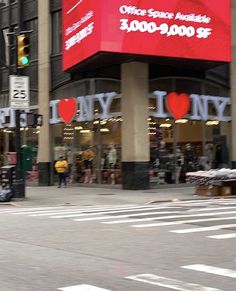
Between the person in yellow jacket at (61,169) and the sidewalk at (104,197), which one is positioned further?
the person in yellow jacket at (61,169)

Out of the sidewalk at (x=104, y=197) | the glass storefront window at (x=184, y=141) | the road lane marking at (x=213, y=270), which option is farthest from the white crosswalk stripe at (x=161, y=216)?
the glass storefront window at (x=184, y=141)

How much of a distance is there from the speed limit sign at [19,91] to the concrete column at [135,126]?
5551 millimetres

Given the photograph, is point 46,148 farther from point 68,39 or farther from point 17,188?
point 17,188

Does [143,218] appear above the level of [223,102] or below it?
below

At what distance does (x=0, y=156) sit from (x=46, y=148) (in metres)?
5.55

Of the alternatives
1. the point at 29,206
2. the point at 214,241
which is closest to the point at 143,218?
the point at 214,241

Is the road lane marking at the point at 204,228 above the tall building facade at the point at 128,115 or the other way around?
the other way around

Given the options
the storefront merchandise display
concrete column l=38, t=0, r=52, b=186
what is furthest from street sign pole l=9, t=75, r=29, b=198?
concrete column l=38, t=0, r=52, b=186

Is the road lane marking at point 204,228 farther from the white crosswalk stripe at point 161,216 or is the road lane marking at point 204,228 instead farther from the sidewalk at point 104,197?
the sidewalk at point 104,197

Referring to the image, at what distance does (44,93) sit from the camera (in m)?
30.0

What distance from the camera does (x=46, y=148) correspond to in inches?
1178

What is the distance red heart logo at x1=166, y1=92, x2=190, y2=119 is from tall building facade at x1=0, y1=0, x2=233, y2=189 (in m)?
0.07

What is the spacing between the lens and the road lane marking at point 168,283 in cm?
682

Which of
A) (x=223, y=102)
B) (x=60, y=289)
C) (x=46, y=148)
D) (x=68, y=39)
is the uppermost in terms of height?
(x=68, y=39)
